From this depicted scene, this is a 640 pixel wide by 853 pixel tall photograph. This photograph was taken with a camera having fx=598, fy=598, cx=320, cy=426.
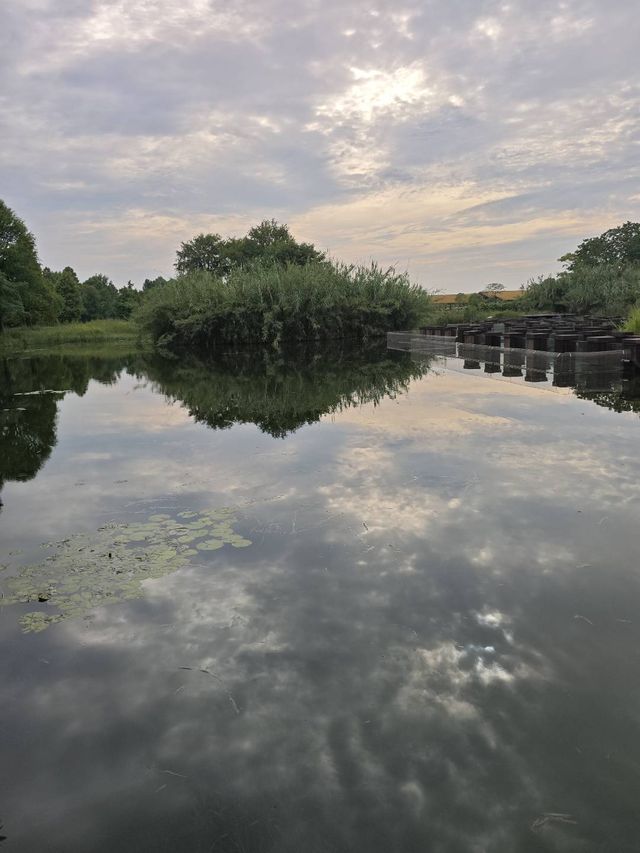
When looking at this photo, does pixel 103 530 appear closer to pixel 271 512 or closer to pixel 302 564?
pixel 271 512

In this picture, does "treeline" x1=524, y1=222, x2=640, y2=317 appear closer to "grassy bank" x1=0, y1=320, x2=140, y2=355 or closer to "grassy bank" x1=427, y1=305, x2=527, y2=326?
"grassy bank" x1=427, y1=305, x2=527, y2=326

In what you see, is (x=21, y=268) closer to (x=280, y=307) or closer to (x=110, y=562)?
(x=280, y=307)

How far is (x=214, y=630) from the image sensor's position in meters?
3.33

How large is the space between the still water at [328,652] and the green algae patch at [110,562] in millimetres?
21

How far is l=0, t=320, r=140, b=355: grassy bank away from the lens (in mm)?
37469

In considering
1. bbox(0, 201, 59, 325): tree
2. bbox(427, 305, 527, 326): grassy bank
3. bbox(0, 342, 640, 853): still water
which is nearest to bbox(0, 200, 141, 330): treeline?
bbox(0, 201, 59, 325): tree

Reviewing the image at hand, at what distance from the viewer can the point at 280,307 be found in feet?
85.4

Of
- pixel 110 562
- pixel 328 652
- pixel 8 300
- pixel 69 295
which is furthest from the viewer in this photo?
pixel 69 295

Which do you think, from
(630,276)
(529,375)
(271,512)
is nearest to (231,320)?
(529,375)

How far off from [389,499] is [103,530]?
95.7 inches

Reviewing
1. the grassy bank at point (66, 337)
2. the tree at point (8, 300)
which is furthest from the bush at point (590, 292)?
the tree at point (8, 300)

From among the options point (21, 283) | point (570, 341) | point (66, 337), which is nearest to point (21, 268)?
point (21, 283)

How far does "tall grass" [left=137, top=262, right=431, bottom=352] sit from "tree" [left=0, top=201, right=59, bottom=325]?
73.1 ft

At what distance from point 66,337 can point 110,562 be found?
133 feet
